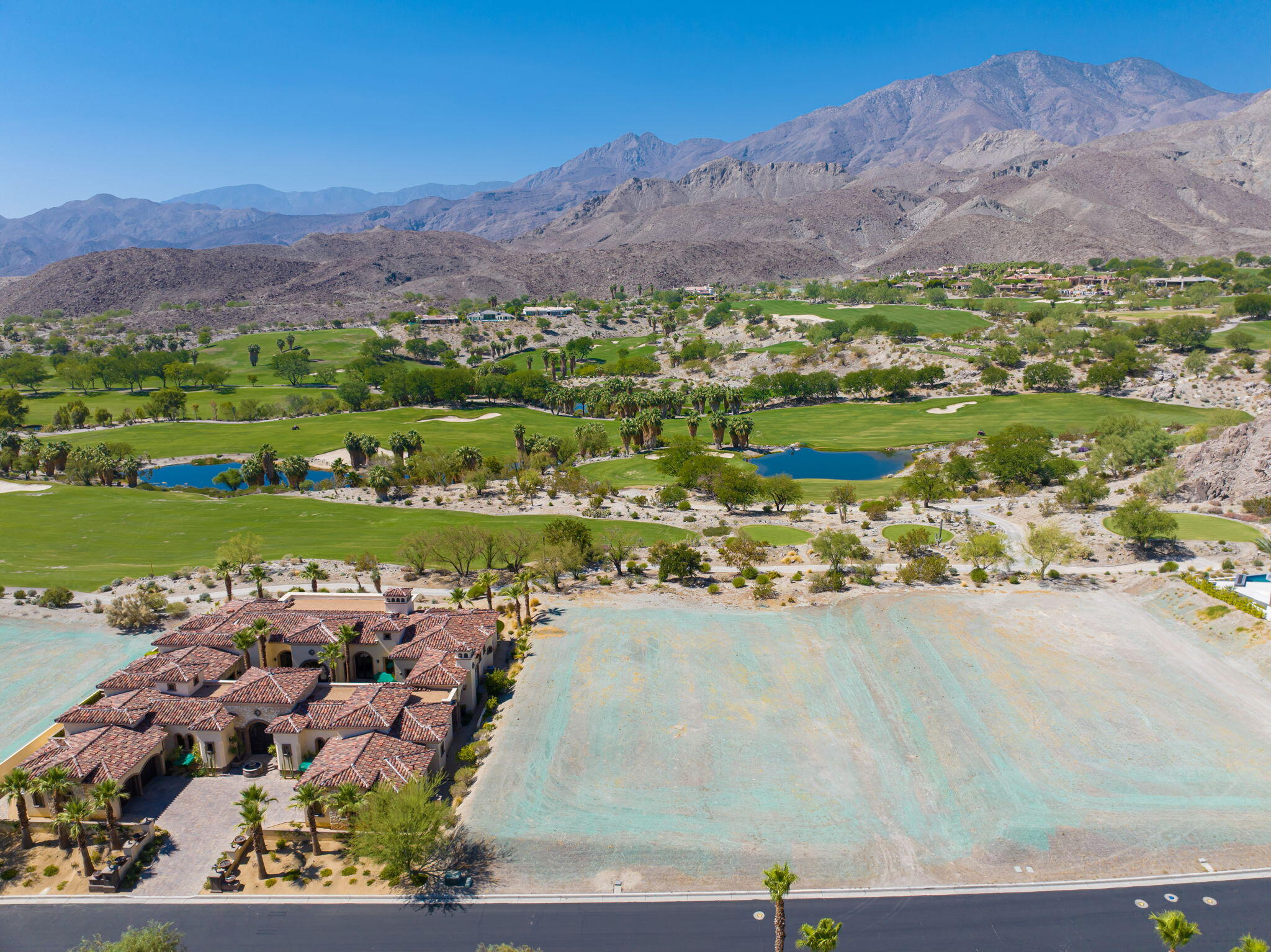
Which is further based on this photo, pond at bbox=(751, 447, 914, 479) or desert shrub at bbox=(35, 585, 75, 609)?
pond at bbox=(751, 447, 914, 479)

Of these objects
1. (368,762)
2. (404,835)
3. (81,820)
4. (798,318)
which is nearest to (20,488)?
(81,820)

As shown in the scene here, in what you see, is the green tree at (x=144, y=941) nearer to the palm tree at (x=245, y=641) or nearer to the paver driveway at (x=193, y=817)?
the paver driveway at (x=193, y=817)

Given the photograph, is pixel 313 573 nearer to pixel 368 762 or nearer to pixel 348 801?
pixel 368 762

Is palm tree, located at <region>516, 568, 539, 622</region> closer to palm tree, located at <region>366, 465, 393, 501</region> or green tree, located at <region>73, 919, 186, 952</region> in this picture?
green tree, located at <region>73, 919, 186, 952</region>

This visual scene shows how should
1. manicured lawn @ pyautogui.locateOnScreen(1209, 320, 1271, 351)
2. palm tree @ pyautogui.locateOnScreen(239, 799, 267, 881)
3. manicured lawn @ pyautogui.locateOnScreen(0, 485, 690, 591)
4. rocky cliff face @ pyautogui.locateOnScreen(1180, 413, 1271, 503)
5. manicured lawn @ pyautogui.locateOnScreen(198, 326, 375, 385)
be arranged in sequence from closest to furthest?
palm tree @ pyautogui.locateOnScreen(239, 799, 267, 881)
manicured lawn @ pyautogui.locateOnScreen(0, 485, 690, 591)
rocky cliff face @ pyautogui.locateOnScreen(1180, 413, 1271, 503)
manicured lawn @ pyautogui.locateOnScreen(1209, 320, 1271, 351)
manicured lawn @ pyautogui.locateOnScreen(198, 326, 375, 385)

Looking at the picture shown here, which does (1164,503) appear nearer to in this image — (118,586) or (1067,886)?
(1067,886)

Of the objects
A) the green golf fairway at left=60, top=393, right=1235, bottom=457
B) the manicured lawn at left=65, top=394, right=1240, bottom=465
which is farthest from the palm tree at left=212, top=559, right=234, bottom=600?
the manicured lawn at left=65, top=394, right=1240, bottom=465

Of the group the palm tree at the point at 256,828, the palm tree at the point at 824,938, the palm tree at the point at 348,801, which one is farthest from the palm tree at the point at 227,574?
the palm tree at the point at 824,938
